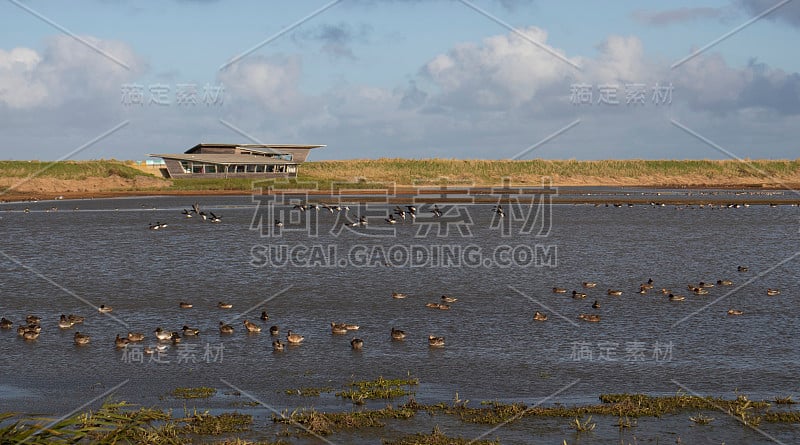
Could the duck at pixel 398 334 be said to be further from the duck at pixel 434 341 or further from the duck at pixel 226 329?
the duck at pixel 226 329

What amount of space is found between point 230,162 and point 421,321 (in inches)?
2992

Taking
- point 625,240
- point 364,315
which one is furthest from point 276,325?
point 625,240

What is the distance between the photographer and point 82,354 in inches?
687

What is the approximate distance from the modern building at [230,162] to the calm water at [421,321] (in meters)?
51.3

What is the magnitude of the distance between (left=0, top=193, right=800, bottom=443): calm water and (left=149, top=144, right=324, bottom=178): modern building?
51255mm

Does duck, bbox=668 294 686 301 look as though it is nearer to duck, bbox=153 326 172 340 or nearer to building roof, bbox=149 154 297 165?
duck, bbox=153 326 172 340

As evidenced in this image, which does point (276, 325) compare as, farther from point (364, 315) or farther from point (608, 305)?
point (608, 305)

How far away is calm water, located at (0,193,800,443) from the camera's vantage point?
14.4m

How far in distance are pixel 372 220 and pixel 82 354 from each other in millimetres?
38612

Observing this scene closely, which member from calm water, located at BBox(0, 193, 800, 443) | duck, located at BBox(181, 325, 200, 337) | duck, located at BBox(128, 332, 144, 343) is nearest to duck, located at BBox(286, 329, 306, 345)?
calm water, located at BBox(0, 193, 800, 443)

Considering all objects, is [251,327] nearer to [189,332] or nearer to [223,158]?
[189,332]

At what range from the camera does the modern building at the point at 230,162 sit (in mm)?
→ 94312

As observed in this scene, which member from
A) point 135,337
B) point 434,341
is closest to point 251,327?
point 135,337

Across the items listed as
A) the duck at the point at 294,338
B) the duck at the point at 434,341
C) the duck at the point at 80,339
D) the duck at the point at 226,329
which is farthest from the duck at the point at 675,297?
the duck at the point at 80,339
